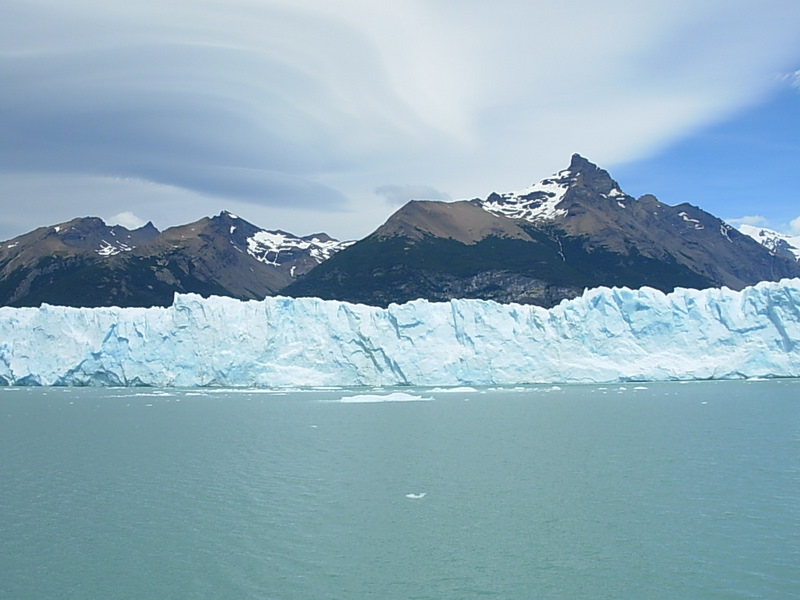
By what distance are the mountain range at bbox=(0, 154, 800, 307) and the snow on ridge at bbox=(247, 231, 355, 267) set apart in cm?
1265

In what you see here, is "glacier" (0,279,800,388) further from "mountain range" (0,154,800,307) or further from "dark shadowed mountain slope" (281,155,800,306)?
"dark shadowed mountain slope" (281,155,800,306)

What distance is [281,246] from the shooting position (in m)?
160

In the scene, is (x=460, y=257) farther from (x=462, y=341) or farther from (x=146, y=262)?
(x=462, y=341)

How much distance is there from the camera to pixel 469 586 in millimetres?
7965

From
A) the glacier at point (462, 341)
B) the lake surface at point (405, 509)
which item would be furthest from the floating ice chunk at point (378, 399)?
the lake surface at point (405, 509)

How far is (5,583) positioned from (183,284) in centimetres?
10295

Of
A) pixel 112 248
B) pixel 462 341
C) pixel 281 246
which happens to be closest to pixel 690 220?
pixel 281 246

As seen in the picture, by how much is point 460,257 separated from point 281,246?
81208 millimetres

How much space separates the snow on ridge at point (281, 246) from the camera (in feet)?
500

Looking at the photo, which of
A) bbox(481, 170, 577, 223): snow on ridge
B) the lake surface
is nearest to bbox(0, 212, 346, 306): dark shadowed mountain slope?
bbox(481, 170, 577, 223): snow on ridge

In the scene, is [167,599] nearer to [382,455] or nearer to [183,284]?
[382,455]

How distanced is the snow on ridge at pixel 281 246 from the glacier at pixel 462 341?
114 m

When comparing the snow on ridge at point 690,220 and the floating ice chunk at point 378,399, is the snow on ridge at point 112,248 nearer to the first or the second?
the snow on ridge at point 690,220

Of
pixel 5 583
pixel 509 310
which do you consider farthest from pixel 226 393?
pixel 5 583
